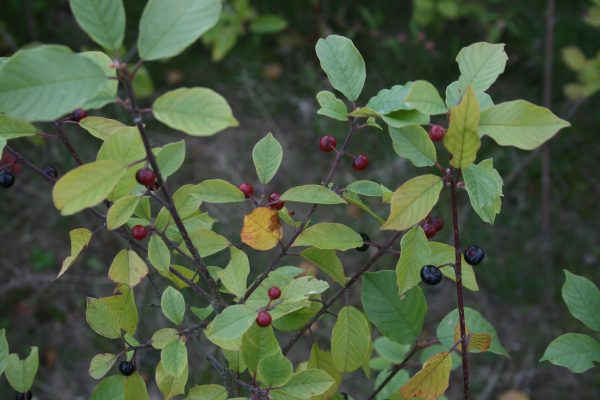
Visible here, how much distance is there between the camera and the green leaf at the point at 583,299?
4.28ft

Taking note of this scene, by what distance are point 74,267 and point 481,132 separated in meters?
3.18

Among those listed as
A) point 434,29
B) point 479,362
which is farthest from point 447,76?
point 479,362

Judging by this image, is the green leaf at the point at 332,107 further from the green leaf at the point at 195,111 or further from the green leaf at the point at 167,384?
the green leaf at the point at 167,384

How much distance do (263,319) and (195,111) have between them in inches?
16.8

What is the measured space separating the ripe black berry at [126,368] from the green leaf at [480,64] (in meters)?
0.88

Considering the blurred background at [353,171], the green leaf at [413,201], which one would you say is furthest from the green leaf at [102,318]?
the blurred background at [353,171]

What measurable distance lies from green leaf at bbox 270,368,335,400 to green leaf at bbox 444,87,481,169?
1.58 feet

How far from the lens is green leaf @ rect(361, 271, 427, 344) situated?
1.34 metres

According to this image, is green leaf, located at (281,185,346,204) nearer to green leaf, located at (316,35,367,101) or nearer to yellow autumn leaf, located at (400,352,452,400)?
green leaf, located at (316,35,367,101)

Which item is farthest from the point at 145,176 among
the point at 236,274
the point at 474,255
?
the point at 474,255

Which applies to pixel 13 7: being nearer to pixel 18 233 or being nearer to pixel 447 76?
pixel 18 233

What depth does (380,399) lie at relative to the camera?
1685 millimetres

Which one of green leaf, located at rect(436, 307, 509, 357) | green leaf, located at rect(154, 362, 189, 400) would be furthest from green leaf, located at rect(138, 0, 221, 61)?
green leaf, located at rect(436, 307, 509, 357)

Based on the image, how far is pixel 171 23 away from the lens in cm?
88
